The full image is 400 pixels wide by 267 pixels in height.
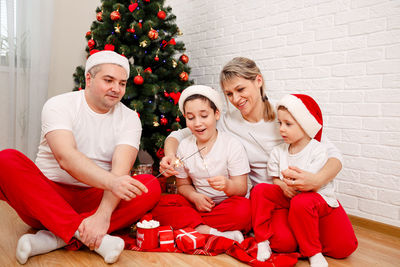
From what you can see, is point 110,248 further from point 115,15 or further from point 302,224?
point 115,15

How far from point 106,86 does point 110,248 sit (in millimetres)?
794

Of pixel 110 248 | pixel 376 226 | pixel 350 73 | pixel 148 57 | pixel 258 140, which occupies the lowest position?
pixel 376 226

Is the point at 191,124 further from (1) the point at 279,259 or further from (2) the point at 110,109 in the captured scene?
(1) the point at 279,259

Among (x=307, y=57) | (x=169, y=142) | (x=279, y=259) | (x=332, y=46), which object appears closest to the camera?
(x=279, y=259)

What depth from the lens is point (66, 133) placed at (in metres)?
1.48

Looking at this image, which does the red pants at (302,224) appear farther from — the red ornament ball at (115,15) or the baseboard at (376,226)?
the red ornament ball at (115,15)

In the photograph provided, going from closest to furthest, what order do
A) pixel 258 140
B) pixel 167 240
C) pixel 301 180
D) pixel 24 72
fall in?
pixel 301 180 → pixel 167 240 → pixel 258 140 → pixel 24 72

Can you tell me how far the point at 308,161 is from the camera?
60.9 inches

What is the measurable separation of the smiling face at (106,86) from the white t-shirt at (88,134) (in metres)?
0.07

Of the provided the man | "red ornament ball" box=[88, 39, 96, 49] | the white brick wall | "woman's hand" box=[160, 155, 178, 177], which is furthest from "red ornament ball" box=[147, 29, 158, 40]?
"woman's hand" box=[160, 155, 178, 177]

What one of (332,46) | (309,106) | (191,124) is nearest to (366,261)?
(309,106)

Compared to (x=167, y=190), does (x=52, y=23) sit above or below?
above

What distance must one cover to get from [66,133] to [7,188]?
0.36 m

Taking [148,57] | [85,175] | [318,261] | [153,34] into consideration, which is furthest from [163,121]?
[318,261]
